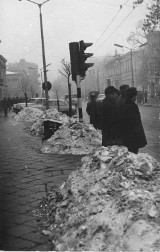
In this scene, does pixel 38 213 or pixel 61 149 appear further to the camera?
pixel 61 149

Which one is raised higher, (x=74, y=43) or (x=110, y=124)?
(x=74, y=43)

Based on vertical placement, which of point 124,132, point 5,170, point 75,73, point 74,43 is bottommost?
point 5,170

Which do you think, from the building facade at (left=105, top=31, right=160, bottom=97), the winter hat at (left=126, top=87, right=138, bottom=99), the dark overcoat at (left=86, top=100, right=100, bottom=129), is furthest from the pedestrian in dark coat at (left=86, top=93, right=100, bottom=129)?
the building facade at (left=105, top=31, right=160, bottom=97)

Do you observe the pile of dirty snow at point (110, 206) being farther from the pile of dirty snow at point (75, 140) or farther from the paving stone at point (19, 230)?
the pile of dirty snow at point (75, 140)

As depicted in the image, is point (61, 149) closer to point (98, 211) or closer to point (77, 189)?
point (77, 189)

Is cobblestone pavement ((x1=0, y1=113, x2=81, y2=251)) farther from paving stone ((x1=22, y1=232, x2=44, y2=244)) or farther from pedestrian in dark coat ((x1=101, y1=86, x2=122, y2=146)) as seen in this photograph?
pedestrian in dark coat ((x1=101, y1=86, x2=122, y2=146))

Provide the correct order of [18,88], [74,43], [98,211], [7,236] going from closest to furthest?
[98,211], [7,236], [74,43], [18,88]

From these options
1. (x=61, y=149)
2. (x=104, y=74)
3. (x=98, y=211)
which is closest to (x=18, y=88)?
(x=104, y=74)

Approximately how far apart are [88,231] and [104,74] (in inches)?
3807

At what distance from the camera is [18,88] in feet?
304

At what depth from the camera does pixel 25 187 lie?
19.3 ft

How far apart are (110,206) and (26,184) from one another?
9.12 ft

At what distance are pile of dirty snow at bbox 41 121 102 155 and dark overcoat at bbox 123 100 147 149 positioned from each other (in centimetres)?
314

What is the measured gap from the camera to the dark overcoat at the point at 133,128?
5879mm
